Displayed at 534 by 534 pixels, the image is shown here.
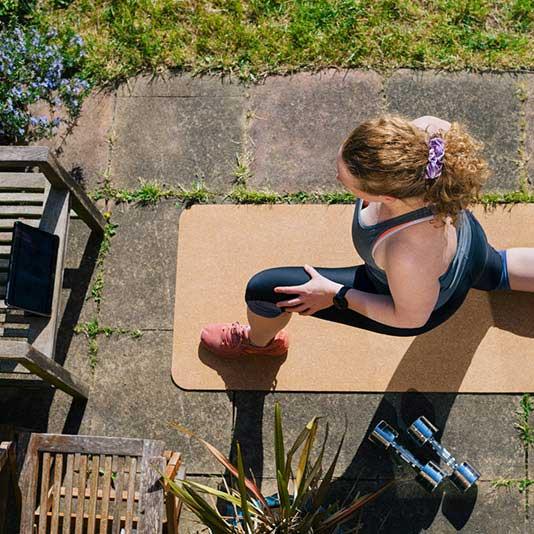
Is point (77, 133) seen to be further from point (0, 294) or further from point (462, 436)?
point (462, 436)

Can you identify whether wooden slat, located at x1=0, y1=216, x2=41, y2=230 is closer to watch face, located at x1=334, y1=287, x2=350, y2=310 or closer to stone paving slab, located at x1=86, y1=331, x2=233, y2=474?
stone paving slab, located at x1=86, y1=331, x2=233, y2=474

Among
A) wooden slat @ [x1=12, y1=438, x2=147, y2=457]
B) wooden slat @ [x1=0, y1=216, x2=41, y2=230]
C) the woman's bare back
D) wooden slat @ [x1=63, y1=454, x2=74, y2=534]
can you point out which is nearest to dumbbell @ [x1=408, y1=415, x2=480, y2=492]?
the woman's bare back

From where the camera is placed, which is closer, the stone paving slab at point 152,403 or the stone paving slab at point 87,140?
the stone paving slab at point 152,403

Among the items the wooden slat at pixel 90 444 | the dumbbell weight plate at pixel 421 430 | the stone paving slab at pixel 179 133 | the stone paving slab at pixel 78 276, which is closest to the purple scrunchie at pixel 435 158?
the dumbbell weight plate at pixel 421 430

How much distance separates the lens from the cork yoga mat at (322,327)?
3635mm

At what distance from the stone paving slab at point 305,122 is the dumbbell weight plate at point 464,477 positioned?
1.56 meters

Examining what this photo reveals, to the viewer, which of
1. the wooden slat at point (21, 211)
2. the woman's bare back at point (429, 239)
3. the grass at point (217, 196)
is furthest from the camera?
the grass at point (217, 196)

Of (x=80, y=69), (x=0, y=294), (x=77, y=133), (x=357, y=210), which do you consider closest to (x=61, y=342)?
(x=0, y=294)

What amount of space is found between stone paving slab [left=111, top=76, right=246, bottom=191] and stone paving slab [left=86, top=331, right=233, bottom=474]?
0.91 m

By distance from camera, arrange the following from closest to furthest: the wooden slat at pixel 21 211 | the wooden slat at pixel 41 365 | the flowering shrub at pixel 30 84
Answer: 1. the wooden slat at pixel 41 365
2. the wooden slat at pixel 21 211
3. the flowering shrub at pixel 30 84

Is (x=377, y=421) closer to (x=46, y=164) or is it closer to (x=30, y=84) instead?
(x=46, y=164)

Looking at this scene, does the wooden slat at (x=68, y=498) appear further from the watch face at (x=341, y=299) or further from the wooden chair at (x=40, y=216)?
the watch face at (x=341, y=299)

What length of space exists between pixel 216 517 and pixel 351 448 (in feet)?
3.00

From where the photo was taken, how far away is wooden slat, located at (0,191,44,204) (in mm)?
3467
